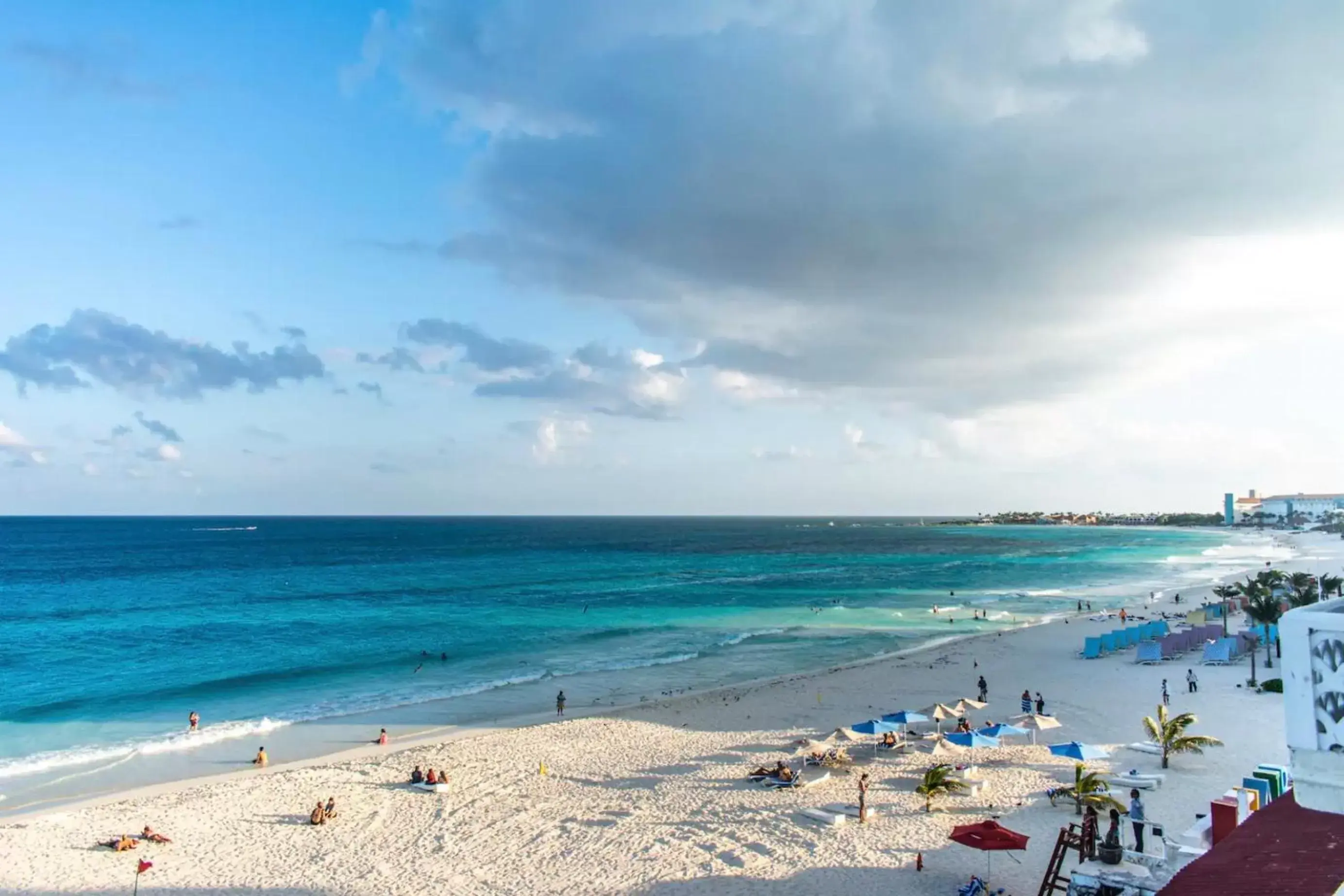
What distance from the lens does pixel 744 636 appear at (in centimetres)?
4741

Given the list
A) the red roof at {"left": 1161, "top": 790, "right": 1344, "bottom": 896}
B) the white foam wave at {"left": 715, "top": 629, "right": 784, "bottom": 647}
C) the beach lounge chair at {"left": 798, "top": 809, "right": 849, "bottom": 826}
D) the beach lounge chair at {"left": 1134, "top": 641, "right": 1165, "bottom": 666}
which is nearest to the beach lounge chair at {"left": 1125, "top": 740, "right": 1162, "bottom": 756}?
the beach lounge chair at {"left": 798, "top": 809, "right": 849, "bottom": 826}

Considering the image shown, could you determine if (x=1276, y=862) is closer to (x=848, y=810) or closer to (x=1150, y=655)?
(x=848, y=810)

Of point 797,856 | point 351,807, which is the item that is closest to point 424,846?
point 351,807

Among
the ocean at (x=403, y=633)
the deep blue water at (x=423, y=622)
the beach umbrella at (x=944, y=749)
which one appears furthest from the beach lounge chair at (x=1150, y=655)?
the beach umbrella at (x=944, y=749)

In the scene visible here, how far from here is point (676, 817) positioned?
18.4 metres

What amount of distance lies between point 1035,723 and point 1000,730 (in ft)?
5.69

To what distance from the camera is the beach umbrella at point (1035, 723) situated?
2280 cm

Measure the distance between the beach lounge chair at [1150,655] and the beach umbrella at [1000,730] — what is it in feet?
54.5

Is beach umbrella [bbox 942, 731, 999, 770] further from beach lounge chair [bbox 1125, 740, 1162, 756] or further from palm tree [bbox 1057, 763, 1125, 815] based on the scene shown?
beach lounge chair [bbox 1125, 740, 1162, 756]

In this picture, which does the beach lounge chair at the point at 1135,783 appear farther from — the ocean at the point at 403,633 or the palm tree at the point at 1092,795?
the ocean at the point at 403,633

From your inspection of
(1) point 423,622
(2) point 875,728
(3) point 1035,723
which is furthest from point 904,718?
(1) point 423,622

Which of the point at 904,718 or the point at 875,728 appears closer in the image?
the point at 875,728

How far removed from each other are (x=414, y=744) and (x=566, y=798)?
8.39 metres

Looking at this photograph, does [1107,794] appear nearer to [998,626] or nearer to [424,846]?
[424,846]
